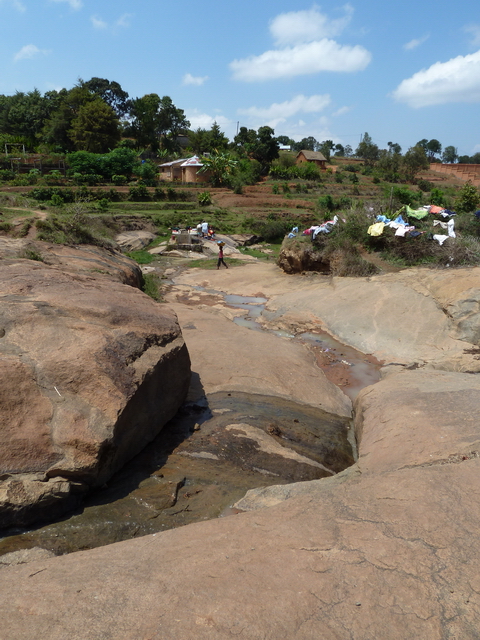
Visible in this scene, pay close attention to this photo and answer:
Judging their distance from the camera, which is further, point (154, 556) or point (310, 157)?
point (310, 157)

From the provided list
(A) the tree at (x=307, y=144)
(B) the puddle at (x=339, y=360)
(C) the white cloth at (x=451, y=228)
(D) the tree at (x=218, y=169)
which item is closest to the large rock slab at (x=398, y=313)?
(B) the puddle at (x=339, y=360)

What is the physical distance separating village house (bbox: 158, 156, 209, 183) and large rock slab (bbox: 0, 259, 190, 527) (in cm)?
3700

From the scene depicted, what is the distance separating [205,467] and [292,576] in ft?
10.1

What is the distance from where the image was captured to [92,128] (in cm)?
4291

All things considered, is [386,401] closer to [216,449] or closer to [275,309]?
[216,449]

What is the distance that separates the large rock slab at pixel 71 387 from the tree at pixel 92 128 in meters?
39.8

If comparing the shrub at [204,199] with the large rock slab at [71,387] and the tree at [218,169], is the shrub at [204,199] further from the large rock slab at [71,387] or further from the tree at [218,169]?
the large rock slab at [71,387]

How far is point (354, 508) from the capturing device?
3953mm

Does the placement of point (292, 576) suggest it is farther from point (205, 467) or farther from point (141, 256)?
point (141, 256)

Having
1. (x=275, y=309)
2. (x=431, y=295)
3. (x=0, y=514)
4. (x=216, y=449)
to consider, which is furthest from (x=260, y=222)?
(x=0, y=514)

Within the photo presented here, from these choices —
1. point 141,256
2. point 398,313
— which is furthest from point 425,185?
point 398,313

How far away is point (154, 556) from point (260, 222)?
2902 cm

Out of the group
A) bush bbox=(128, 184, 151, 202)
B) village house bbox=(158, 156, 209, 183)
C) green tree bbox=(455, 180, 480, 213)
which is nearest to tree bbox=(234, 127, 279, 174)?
village house bbox=(158, 156, 209, 183)

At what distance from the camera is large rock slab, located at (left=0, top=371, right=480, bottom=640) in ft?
8.93
